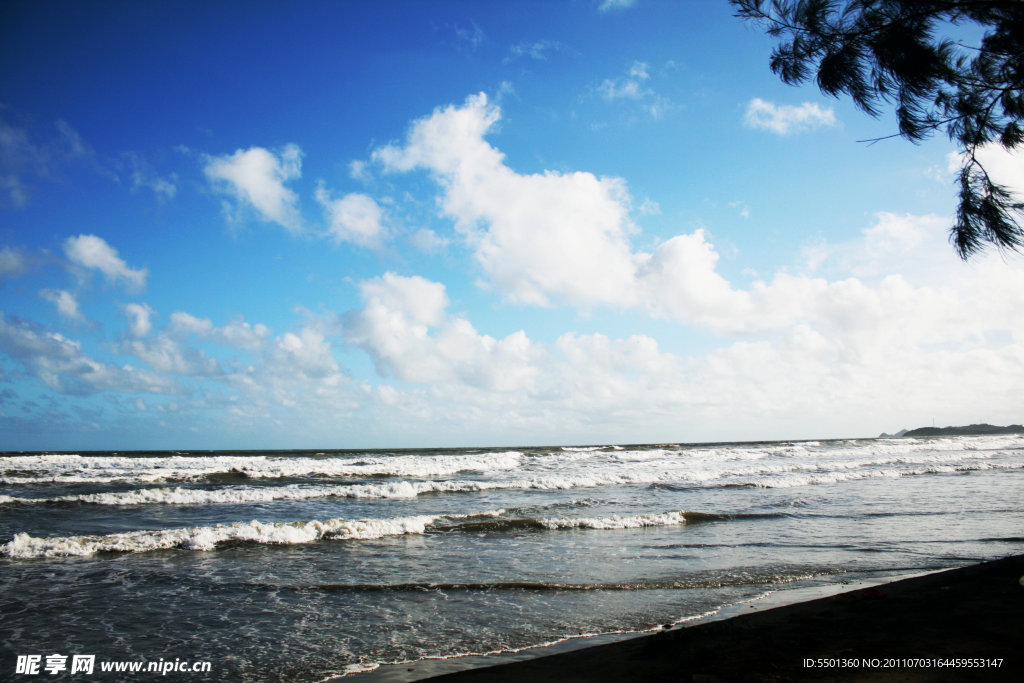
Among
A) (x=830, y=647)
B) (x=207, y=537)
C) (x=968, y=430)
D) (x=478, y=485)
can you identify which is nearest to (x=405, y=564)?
(x=207, y=537)

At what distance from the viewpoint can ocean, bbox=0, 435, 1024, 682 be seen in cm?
579

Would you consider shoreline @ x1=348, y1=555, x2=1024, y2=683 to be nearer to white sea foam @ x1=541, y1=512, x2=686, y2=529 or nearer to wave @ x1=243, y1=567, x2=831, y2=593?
wave @ x1=243, y1=567, x2=831, y2=593

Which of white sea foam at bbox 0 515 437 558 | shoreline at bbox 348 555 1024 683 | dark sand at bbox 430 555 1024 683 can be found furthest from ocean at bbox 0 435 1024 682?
dark sand at bbox 430 555 1024 683

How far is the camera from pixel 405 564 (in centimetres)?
939

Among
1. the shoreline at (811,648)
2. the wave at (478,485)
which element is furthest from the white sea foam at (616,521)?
the wave at (478,485)

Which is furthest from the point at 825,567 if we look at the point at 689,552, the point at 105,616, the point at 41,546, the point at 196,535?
the point at 41,546

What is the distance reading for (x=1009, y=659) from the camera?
4.06 meters

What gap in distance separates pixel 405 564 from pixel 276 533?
3987mm

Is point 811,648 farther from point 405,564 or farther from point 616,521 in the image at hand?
point 616,521

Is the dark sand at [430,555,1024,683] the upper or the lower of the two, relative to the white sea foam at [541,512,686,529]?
upper

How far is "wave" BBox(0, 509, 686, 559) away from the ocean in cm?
5

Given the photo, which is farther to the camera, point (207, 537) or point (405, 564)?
point (207, 537)

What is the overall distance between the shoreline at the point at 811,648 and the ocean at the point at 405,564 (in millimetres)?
634

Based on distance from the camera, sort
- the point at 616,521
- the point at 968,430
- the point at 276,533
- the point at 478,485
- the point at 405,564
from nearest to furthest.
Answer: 1. the point at 405,564
2. the point at 276,533
3. the point at 616,521
4. the point at 478,485
5. the point at 968,430
